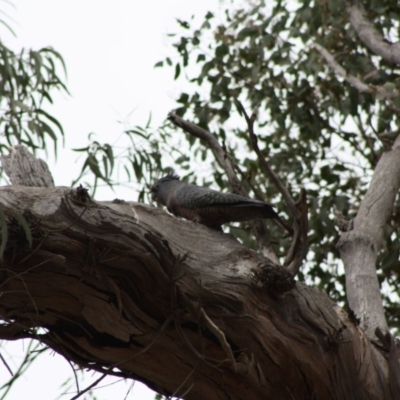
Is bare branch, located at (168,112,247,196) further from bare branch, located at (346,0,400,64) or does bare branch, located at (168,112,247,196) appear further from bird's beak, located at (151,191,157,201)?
bare branch, located at (346,0,400,64)

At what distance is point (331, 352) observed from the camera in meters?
2.47

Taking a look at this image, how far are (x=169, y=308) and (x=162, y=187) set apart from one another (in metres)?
Answer: 1.45

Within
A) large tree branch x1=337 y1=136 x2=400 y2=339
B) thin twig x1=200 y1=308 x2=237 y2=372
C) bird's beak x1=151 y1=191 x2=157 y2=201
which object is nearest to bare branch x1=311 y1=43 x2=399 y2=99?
large tree branch x1=337 y1=136 x2=400 y2=339

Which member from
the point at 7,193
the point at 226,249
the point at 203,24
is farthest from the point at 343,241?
the point at 203,24

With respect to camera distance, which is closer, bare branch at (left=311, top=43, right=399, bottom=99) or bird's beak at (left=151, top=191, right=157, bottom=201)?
bird's beak at (left=151, top=191, right=157, bottom=201)

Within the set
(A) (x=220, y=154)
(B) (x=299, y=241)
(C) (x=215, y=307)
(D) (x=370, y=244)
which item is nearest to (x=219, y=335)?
(C) (x=215, y=307)

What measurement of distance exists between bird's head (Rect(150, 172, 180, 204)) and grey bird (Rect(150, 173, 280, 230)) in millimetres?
149

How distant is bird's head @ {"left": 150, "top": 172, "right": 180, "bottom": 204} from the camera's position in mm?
3554

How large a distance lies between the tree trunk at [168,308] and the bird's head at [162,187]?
0.98 m

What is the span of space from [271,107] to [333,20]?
2.73ft

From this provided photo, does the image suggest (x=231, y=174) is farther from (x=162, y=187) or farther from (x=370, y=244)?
(x=370, y=244)

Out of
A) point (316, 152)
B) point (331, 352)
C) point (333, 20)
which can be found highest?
point (333, 20)

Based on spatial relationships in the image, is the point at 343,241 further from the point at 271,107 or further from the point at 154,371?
the point at 271,107

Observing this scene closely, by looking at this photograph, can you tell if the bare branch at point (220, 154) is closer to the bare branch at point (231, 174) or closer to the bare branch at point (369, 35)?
Answer: the bare branch at point (231, 174)
